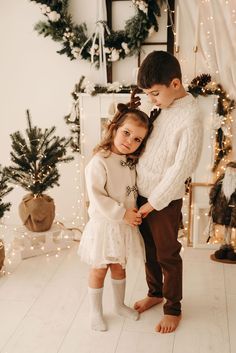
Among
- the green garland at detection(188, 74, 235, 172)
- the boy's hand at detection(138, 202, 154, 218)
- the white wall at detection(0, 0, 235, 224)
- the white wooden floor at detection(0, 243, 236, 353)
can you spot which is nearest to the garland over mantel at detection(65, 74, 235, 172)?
the green garland at detection(188, 74, 235, 172)

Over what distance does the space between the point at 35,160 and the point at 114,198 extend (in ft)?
3.32

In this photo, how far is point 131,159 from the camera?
215 cm

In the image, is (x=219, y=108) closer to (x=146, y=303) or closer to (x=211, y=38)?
(x=211, y=38)

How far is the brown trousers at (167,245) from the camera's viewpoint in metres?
2.16

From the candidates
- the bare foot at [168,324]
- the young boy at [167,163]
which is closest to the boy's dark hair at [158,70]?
the young boy at [167,163]

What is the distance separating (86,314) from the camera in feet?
7.80

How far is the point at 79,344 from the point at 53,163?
1284 millimetres

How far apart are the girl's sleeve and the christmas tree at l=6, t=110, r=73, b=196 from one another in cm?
98

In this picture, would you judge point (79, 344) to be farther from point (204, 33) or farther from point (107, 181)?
point (204, 33)

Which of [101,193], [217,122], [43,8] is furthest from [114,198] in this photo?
[43,8]

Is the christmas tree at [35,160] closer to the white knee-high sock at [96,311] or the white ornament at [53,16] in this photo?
the white ornament at [53,16]

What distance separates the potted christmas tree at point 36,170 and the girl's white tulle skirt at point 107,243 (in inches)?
37.2

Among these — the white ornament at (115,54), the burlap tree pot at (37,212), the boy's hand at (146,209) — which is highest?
the white ornament at (115,54)

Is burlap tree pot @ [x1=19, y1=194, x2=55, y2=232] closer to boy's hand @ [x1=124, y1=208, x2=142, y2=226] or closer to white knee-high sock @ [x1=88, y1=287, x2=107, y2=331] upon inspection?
white knee-high sock @ [x1=88, y1=287, x2=107, y2=331]
